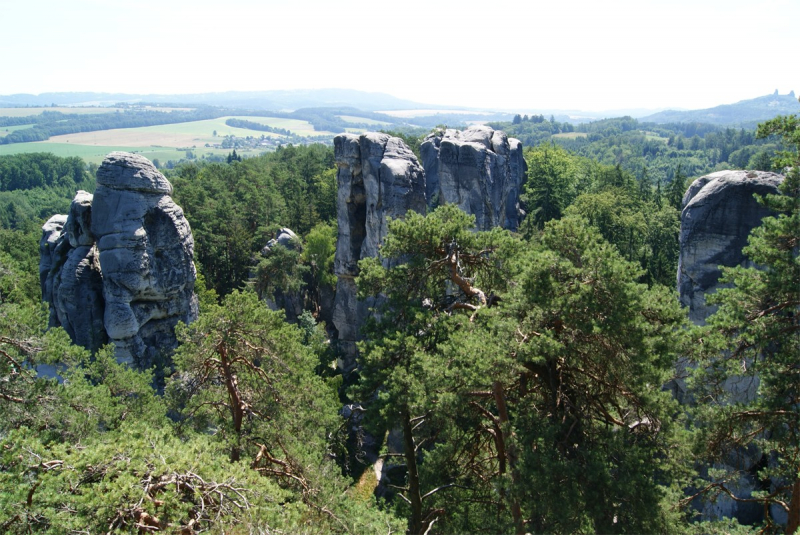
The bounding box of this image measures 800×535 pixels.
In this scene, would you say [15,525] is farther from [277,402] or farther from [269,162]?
[269,162]

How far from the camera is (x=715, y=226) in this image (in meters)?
18.6

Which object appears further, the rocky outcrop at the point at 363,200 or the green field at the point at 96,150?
the green field at the point at 96,150

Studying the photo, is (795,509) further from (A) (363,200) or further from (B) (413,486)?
(A) (363,200)

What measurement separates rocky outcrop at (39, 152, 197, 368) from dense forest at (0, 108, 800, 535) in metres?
9.61

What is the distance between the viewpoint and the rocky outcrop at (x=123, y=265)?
21969 millimetres

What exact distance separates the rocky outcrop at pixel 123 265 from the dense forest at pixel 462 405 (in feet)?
31.5

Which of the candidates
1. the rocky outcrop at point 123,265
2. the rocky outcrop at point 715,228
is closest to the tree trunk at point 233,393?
the rocky outcrop at point 123,265

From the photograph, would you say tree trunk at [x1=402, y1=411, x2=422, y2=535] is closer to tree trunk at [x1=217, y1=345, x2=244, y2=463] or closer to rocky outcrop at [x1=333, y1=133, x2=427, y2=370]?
tree trunk at [x1=217, y1=345, x2=244, y2=463]

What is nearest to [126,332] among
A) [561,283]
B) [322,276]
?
[322,276]

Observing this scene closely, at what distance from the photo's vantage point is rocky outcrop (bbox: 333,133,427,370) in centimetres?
2839

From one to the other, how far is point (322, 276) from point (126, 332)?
13619 millimetres

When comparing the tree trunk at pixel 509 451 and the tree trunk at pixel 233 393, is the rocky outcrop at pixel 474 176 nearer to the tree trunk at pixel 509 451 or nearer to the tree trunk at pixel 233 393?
the tree trunk at pixel 233 393

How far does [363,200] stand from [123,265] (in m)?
13.6

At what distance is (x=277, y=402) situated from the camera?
10680 mm
